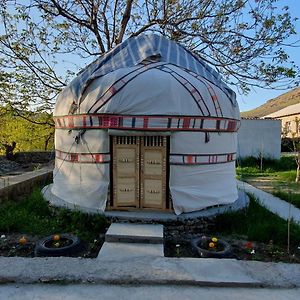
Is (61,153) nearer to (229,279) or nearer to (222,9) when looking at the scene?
(229,279)

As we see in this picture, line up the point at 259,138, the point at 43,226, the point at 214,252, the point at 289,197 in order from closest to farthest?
1. the point at 214,252
2. the point at 43,226
3. the point at 289,197
4. the point at 259,138

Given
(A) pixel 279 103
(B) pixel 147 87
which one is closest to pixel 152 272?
(B) pixel 147 87

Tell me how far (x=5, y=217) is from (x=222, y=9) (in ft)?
25.7

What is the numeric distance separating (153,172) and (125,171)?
44 centimetres

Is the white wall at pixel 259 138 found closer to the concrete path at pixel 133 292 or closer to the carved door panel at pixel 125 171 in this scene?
the carved door panel at pixel 125 171

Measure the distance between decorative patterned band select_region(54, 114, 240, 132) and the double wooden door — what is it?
231mm

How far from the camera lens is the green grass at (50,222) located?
4.82 metres

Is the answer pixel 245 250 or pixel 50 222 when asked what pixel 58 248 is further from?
pixel 245 250

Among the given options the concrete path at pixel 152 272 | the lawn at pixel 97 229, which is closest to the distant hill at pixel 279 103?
the lawn at pixel 97 229

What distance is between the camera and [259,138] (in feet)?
50.4

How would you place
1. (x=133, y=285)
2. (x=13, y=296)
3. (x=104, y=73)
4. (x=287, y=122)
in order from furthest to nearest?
(x=287, y=122) < (x=104, y=73) < (x=133, y=285) < (x=13, y=296)

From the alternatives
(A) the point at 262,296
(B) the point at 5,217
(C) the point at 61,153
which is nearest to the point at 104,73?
(C) the point at 61,153

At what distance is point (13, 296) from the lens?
279 centimetres

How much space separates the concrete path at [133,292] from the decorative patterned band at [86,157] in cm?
249
